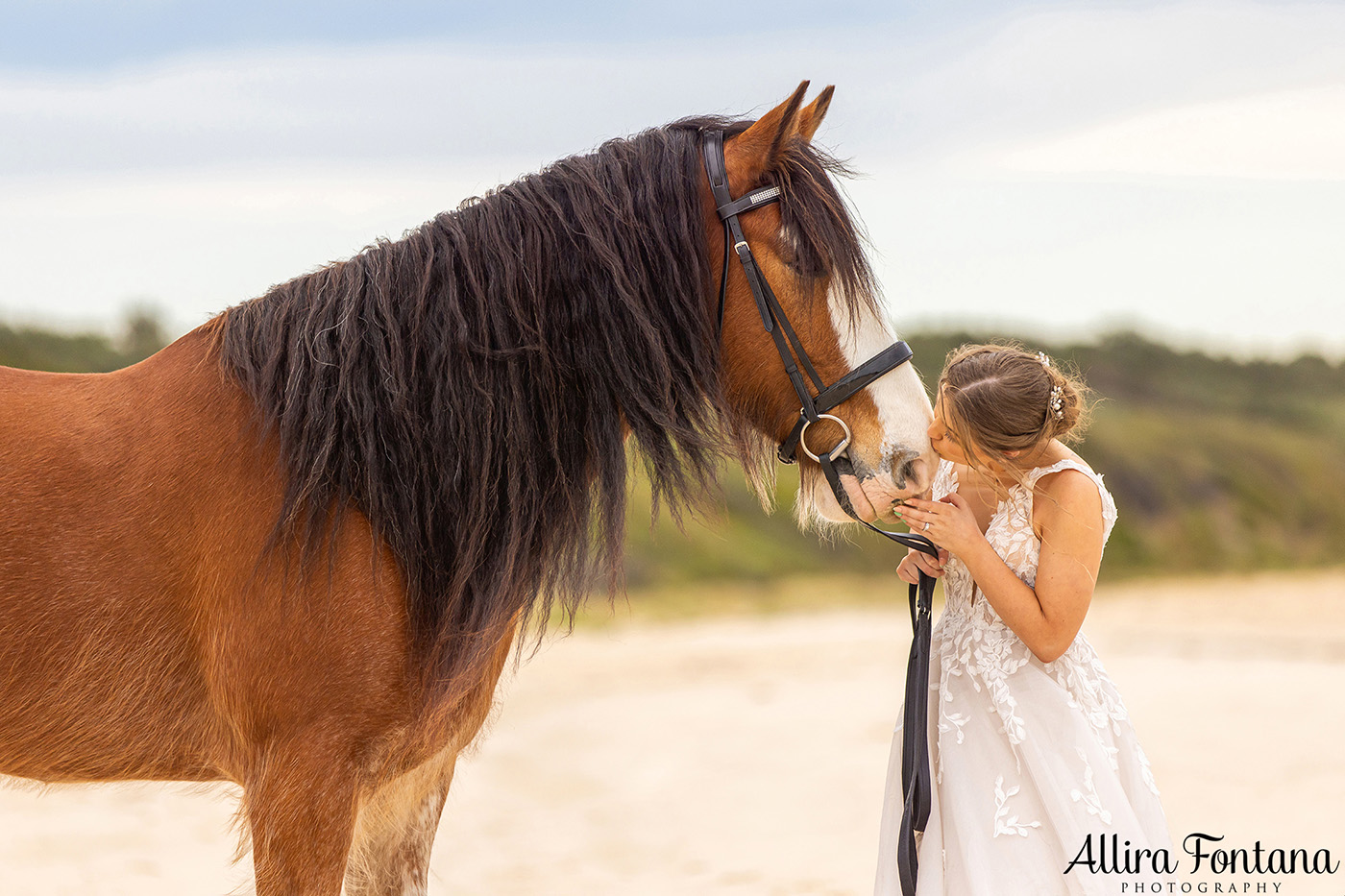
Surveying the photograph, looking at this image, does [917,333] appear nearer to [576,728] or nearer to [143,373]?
[576,728]

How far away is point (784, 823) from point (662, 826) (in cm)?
67

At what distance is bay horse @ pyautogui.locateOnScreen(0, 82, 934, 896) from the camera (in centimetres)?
189

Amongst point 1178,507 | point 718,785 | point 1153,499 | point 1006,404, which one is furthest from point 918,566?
point 1178,507

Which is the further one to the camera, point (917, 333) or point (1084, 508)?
point (917, 333)

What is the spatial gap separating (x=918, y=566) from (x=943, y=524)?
243mm

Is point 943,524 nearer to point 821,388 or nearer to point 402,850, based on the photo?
point 821,388

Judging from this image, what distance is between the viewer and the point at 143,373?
82.0 inches

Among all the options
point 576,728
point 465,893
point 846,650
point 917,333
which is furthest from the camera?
point 917,333

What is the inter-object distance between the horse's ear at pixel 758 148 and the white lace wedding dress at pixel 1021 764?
89cm

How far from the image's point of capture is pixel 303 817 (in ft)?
6.04

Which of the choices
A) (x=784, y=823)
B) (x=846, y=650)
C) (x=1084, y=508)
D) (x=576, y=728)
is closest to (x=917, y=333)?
(x=846, y=650)

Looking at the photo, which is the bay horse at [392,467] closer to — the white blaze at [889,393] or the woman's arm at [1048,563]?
the white blaze at [889,393]

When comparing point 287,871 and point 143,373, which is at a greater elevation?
point 143,373

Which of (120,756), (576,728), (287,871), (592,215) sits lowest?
(576,728)
